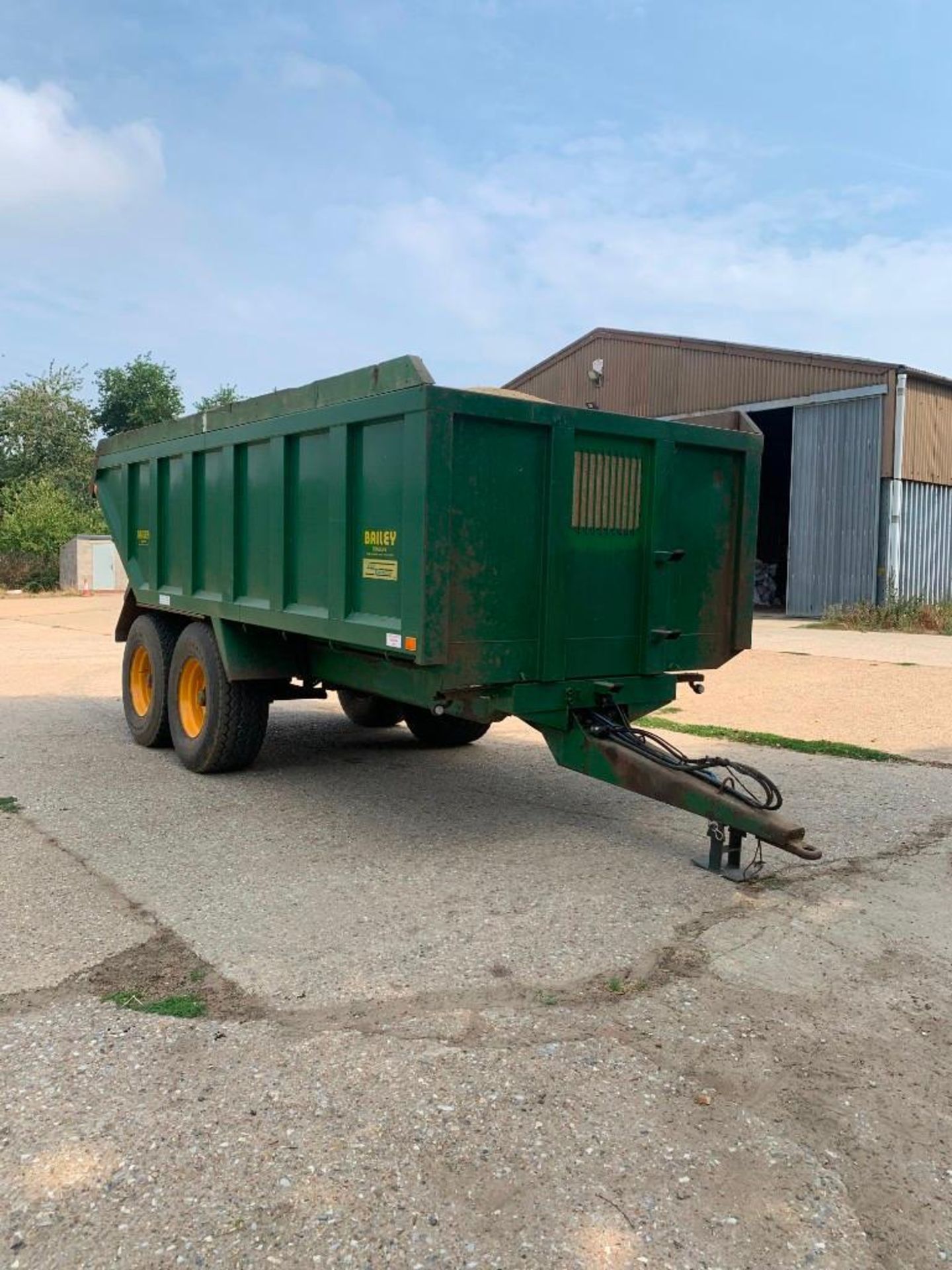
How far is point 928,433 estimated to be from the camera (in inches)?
861

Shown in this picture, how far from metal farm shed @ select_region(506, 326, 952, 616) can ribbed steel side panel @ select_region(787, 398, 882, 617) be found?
0.02 m

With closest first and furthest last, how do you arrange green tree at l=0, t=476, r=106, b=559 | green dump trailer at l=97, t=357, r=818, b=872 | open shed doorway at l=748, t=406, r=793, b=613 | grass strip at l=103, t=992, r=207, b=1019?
grass strip at l=103, t=992, r=207, b=1019, green dump trailer at l=97, t=357, r=818, b=872, open shed doorway at l=748, t=406, r=793, b=613, green tree at l=0, t=476, r=106, b=559

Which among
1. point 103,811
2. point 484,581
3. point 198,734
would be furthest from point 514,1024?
point 198,734

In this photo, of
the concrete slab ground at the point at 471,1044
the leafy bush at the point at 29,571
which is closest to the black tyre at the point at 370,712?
the concrete slab ground at the point at 471,1044

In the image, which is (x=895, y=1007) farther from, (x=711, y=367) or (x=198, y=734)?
(x=711, y=367)

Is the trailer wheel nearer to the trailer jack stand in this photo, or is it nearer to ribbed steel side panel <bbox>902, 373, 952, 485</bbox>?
the trailer jack stand

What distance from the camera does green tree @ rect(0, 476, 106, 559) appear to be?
127ft

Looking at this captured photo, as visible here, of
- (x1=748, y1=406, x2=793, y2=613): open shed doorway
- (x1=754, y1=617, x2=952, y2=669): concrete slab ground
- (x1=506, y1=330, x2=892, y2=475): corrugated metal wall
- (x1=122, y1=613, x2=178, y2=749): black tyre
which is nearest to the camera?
(x1=122, y1=613, x2=178, y2=749): black tyre

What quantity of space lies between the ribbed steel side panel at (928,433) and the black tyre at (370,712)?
15.8m

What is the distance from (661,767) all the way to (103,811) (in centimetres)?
350

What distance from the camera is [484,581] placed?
5191 millimetres

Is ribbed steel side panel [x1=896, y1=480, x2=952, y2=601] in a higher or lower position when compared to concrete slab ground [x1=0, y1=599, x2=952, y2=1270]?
higher

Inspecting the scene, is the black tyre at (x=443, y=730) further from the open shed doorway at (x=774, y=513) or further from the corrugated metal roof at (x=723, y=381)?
the open shed doorway at (x=774, y=513)

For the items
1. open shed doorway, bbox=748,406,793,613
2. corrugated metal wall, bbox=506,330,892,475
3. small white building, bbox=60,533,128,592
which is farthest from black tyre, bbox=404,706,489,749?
small white building, bbox=60,533,128,592
